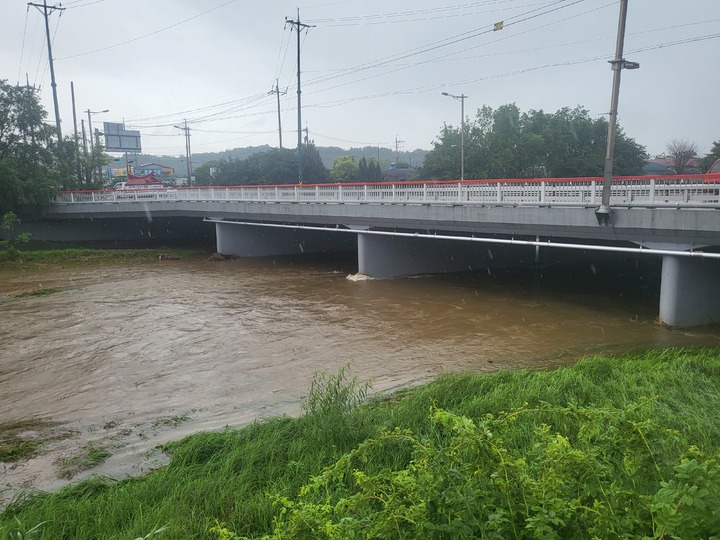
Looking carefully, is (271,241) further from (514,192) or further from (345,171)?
(345,171)

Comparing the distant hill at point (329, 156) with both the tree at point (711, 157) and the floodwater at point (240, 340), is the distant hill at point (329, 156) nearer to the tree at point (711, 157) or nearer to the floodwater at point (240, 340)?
the tree at point (711, 157)

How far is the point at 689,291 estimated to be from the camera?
42.1 feet

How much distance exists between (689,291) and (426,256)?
10597mm

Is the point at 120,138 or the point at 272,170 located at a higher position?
the point at 120,138

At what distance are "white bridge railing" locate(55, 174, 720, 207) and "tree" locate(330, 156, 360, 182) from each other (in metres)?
35.1

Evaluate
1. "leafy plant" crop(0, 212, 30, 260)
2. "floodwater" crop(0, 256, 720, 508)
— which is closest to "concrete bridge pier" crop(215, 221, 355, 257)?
"floodwater" crop(0, 256, 720, 508)

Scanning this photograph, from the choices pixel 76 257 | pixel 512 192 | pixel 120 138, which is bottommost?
pixel 76 257

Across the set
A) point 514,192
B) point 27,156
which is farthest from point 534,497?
point 27,156

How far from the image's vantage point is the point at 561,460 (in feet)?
9.97

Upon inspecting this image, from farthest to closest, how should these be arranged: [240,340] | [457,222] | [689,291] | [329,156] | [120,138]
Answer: [329,156], [120,138], [457,222], [240,340], [689,291]

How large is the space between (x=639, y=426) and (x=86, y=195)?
32.7m

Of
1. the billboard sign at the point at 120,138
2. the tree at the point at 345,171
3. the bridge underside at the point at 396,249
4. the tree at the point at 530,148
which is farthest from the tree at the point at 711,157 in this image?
the billboard sign at the point at 120,138

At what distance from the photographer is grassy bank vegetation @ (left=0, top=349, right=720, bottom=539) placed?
8.91 feet

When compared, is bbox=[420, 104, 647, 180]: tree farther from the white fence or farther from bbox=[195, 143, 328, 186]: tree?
the white fence
